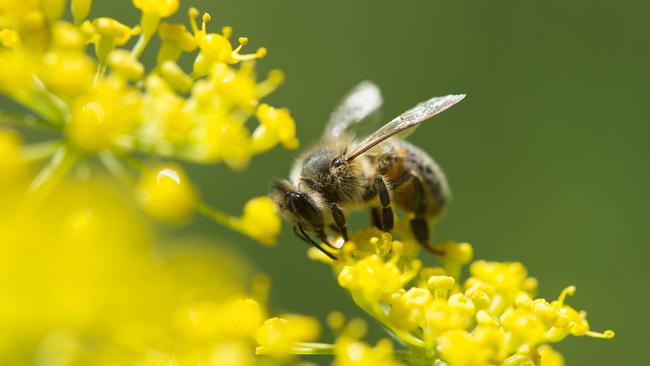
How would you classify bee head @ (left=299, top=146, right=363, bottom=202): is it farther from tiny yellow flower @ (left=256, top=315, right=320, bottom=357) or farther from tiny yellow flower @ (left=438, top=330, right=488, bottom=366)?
tiny yellow flower @ (left=438, top=330, right=488, bottom=366)

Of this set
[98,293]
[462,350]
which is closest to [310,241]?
[462,350]

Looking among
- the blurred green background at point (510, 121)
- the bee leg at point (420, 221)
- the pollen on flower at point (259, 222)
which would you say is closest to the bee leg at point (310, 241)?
the bee leg at point (420, 221)

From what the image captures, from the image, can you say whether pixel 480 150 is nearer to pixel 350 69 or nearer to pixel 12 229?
pixel 350 69

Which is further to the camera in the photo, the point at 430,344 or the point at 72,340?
the point at 430,344

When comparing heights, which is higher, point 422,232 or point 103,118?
point 422,232

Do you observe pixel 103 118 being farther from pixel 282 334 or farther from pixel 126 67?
pixel 282 334

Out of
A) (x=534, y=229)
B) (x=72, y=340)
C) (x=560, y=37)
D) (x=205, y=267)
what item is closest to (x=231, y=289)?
(x=205, y=267)

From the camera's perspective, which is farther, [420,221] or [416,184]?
[416,184]
